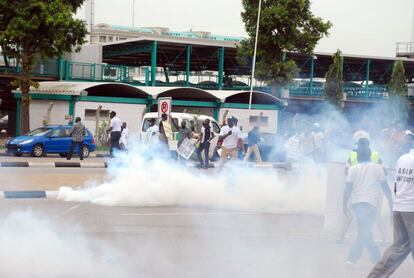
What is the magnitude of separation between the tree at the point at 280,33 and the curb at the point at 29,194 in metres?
24.8

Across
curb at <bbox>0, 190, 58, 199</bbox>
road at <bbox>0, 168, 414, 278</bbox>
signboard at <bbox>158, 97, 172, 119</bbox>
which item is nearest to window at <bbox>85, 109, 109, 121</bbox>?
signboard at <bbox>158, 97, 172, 119</bbox>

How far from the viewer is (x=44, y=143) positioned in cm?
2494

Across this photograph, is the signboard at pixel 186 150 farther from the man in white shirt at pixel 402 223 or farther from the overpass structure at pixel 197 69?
the overpass structure at pixel 197 69

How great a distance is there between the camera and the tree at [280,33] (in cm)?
3638

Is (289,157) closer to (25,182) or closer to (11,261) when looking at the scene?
(25,182)

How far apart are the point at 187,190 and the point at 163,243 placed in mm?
3848

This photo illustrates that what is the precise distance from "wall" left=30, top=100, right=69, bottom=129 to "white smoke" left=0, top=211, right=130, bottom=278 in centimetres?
2425

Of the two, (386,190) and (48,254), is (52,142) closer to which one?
(48,254)

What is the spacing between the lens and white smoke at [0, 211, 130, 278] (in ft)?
22.4

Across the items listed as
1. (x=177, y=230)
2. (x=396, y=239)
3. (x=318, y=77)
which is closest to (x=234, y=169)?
(x=177, y=230)

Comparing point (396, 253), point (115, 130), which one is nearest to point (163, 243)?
point (396, 253)

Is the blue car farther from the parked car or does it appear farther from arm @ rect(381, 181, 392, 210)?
the parked car

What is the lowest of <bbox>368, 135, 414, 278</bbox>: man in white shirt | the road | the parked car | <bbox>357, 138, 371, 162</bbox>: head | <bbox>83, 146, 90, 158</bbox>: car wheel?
the parked car

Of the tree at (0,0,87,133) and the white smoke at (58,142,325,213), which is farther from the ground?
the tree at (0,0,87,133)
